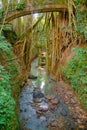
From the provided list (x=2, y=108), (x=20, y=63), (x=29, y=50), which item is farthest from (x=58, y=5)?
(x=2, y=108)

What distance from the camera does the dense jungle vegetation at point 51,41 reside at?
230 inches

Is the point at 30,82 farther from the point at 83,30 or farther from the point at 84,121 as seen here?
the point at 84,121

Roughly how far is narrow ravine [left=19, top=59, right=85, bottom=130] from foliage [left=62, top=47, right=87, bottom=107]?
1.81ft

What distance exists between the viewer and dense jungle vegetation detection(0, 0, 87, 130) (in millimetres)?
5836

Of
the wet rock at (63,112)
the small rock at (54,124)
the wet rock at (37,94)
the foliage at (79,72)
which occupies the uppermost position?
the foliage at (79,72)

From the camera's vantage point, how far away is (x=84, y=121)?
4.74 m

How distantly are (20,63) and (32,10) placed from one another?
1.84 meters

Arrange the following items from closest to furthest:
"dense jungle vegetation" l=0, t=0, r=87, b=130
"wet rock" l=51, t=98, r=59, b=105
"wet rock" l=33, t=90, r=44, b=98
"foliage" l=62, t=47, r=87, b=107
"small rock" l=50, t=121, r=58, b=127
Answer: "small rock" l=50, t=121, r=58, b=127, "foliage" l=62, t=47, r=87, b=107, "dense jungle vegetation" l=0, t=0, r=87, b=130, "wet rock" l=51, t=98, r=59, b=105, "wet rock" l=33, t=90, r=44, b=98

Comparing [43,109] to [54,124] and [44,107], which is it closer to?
[44,107]

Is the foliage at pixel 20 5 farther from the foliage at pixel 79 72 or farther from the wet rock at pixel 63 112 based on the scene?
the wet rock at pixel 63 112

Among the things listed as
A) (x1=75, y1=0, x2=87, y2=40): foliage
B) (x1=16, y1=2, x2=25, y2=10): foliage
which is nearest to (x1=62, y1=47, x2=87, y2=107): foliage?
(x1=75, y1=0, x2=87, y2=40): foliage

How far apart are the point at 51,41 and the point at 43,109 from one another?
286cm

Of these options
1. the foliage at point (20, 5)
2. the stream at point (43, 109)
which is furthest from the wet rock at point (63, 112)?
the foliage at point (20, 5)

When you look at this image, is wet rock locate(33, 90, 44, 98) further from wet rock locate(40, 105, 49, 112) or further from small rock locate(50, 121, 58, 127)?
small rock locate(50, 121, 58, 127)
